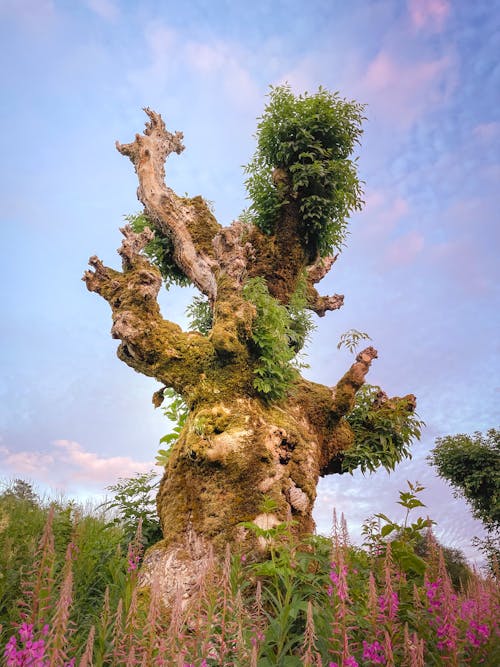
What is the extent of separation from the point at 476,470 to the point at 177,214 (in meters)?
15.6

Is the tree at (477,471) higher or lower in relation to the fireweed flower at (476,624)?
higher

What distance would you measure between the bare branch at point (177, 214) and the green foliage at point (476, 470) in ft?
46.9

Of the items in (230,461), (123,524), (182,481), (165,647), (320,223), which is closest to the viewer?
(165,647)

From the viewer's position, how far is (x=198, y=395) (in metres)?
6.88

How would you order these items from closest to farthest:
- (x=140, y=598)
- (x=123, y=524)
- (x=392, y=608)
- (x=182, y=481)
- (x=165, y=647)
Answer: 1. (x=165, y=647)
2. (x=392, y=608)
3. (x=140, y=598)
4. (x=182, y=481)
5. (x=123, y=524)

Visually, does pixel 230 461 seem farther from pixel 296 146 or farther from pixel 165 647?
pixel 296 146

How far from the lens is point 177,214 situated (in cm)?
1005

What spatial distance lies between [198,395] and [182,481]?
50.6 inches

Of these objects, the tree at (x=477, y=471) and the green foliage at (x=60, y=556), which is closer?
the green foliage at (x=60, y=556)

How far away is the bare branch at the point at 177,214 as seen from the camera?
9.53 meters

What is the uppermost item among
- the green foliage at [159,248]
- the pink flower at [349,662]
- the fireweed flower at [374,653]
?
the green foliage at [159,248]

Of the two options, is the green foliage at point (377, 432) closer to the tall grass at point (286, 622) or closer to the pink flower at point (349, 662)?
the tall grass at point (286, 622)

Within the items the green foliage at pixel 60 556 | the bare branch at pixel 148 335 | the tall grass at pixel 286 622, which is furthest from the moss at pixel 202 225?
the tall grass at pixel 286 622

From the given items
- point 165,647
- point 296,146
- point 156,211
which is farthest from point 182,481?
point 296,146
